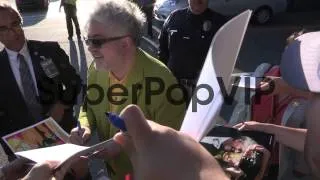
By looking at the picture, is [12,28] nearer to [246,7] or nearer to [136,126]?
[136,126]

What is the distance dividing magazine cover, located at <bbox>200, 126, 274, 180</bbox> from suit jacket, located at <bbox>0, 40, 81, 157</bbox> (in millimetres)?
1416

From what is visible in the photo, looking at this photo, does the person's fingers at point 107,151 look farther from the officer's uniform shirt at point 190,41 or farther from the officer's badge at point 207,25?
the officer's badge at point 207,25

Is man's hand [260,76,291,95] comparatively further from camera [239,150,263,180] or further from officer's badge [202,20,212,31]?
officer's badge [202,20,212,31]

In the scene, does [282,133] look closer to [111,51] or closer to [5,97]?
[111,51]

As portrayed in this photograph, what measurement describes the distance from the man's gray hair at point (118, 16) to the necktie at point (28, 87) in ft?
2.81

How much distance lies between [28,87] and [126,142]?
1.71 metres

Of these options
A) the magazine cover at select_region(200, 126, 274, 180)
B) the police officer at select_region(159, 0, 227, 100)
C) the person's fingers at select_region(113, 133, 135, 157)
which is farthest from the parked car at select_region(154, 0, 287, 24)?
the person's fingers at select_region(113, 133, 135, 157)

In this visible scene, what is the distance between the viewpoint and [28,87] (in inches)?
93.9

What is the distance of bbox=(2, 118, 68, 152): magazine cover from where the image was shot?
5.78 feet

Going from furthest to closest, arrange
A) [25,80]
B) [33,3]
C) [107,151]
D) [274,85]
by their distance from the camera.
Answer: [33,3]
[25,80]
[274,85]
[107,151]

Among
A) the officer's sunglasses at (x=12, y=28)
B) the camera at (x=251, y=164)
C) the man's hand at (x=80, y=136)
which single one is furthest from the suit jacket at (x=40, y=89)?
the camera at (x=251, y=164)

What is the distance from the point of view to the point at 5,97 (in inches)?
92.7

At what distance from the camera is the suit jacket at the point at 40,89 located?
7.73ft

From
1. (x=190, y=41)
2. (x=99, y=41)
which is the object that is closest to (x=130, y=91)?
(x=99, y=41)
